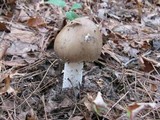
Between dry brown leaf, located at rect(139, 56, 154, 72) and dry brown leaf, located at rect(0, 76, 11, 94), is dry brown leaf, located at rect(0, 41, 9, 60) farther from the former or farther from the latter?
dry brown leaf, located at rect(139, 56, 154, 72)

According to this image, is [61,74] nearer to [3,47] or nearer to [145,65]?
[3,47]

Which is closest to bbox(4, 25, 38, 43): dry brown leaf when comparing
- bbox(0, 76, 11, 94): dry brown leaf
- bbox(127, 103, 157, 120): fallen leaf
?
bbox(0, 76, 11, 94): dry brown leaf

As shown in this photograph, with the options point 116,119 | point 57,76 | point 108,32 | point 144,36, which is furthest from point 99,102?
point 144,36

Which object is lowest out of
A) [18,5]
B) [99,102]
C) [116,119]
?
[116,119]

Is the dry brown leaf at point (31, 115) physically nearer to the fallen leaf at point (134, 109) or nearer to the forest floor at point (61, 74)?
the forest floor at point (61, 74)

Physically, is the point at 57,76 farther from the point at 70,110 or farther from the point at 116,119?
the point at 116,119

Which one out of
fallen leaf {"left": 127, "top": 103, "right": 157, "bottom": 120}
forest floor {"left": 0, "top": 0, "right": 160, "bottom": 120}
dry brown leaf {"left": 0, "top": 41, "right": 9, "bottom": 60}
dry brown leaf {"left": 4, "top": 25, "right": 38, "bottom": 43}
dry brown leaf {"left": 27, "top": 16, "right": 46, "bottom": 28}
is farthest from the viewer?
dry brown leaf {"left": 27, "top": 16, "right": 46, "bottom": 28}

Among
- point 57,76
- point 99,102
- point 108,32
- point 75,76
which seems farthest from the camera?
point 108,32

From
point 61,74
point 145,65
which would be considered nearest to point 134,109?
point 61,74
